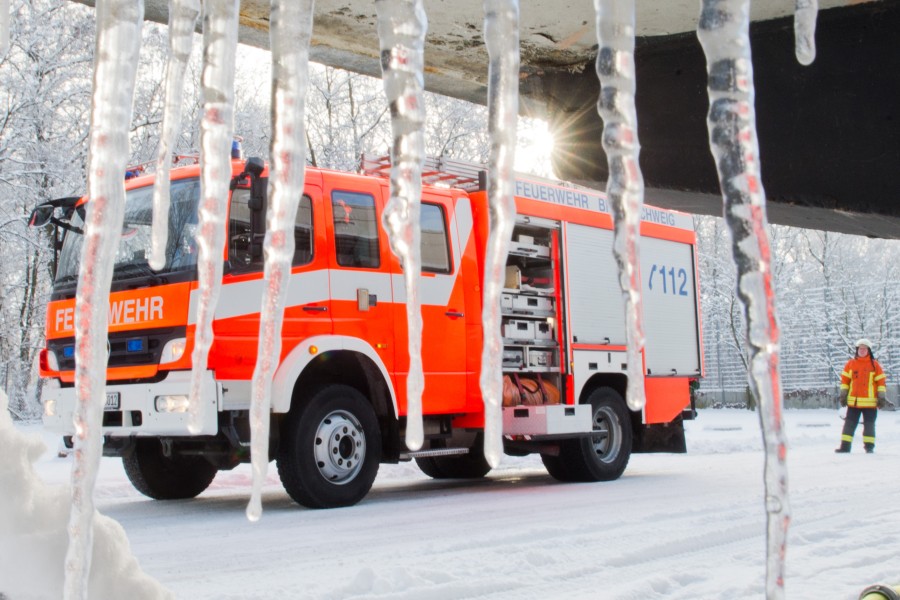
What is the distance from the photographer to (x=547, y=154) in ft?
11.0

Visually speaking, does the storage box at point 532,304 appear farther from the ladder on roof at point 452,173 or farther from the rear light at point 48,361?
the rear light at point 48,361

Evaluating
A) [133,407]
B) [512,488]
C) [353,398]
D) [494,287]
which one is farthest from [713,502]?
[494,287]

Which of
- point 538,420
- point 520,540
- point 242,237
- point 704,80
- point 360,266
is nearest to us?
point 704,80

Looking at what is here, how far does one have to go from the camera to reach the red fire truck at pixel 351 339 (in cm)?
673

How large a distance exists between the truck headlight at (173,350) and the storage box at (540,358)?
3459 mm

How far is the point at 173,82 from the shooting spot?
1.21m

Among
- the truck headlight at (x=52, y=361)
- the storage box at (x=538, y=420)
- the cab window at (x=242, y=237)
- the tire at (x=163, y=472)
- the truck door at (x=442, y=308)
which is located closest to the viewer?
the cab window at (x=242, y=237)

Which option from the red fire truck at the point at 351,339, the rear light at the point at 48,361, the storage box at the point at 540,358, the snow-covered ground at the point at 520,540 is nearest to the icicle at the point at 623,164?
the snow-covered ground at the point at 520,540

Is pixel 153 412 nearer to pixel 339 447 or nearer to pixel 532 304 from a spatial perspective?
pixel 339 447

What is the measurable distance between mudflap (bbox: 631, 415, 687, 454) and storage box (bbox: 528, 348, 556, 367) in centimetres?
171

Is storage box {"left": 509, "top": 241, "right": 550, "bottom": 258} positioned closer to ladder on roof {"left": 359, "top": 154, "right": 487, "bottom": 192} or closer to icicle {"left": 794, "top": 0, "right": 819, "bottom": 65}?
ladder on roof {"left": 359, "top": 154, "right": 487, "bottom": 192}

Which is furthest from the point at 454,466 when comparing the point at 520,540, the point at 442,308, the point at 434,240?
the point at 520,540

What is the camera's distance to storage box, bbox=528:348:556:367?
8.87m

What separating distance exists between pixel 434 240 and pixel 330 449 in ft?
6.89
